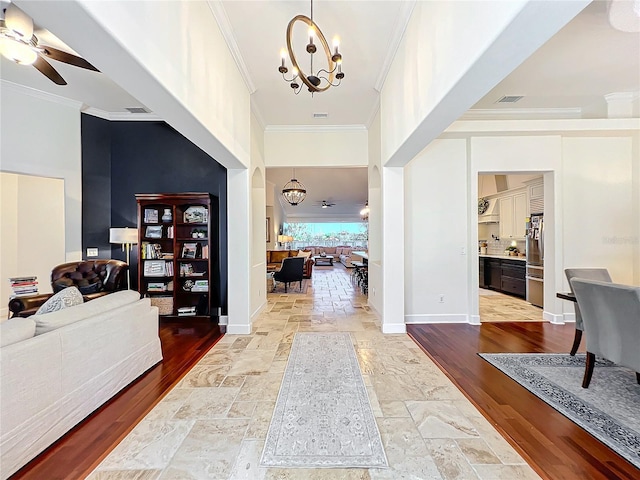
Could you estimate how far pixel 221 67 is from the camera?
2949 millimetres

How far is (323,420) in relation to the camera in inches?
82.3

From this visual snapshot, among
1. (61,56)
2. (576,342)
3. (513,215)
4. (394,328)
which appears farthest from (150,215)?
(513,215)

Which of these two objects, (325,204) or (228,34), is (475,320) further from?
(325,204)

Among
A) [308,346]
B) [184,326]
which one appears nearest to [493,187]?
[308,346]

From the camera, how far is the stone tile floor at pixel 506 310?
4.68m

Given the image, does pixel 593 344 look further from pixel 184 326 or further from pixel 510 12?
pixel 184 326

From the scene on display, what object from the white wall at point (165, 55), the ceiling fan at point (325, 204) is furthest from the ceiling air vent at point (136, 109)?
the ceiling fan at point (325, 204)

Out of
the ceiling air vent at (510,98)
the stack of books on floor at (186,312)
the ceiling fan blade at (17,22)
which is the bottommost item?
the stack of books on floor at (186,312)

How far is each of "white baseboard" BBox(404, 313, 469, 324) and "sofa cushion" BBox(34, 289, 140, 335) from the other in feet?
12.1

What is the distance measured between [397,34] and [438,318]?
12.5 feet

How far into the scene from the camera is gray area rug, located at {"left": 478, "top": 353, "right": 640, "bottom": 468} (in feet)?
6.39

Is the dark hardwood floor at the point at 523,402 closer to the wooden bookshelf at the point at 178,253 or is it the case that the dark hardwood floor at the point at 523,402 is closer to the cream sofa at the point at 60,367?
the cream sofa at the point at 60,367

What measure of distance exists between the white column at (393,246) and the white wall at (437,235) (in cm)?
52

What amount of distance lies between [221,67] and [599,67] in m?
4.40
